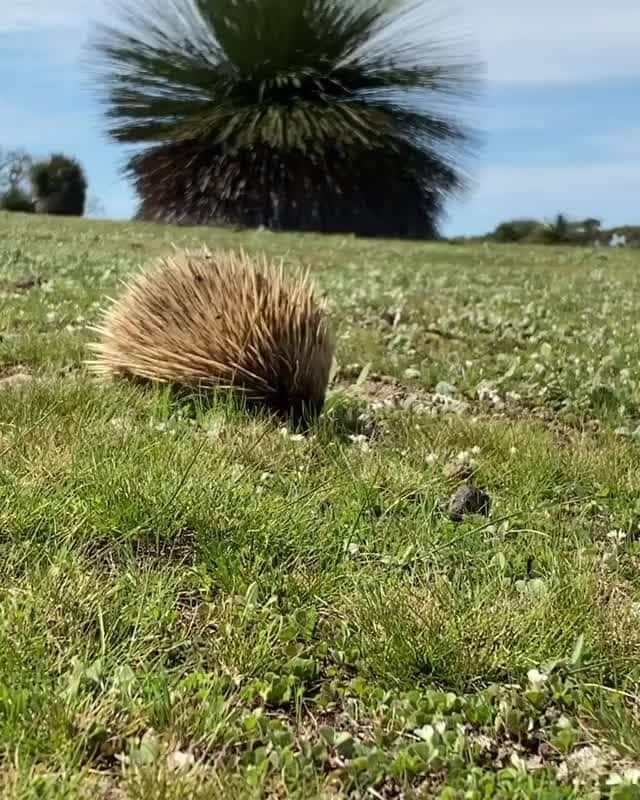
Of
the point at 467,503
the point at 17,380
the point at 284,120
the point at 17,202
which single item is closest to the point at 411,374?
the point at 17,380

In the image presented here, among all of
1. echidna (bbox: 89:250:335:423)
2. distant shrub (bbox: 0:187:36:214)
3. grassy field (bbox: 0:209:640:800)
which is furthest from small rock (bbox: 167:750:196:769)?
distant shrub (bbox: 0:187:36:214)

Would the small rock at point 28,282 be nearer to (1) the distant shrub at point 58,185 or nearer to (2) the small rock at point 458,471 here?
(2) the small rock at point 458,471

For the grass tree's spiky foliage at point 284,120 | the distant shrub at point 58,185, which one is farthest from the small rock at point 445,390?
the distant shrub at point 58,185

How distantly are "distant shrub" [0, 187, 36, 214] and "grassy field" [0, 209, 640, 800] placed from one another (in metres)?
26.5

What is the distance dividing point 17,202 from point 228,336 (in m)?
27.8

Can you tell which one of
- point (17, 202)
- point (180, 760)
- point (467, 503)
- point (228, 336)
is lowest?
point (180, 760)

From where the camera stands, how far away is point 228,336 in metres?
4.21

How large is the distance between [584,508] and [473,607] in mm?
1012

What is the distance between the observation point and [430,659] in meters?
2.23

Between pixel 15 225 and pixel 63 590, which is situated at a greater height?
pixel 15 225

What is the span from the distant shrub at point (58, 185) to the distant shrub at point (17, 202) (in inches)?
15.8

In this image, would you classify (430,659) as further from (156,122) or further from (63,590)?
(156,122)

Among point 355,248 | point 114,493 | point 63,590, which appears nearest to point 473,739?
point 63,590

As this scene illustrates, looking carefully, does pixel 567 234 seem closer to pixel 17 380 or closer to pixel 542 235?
pixel 542 235
